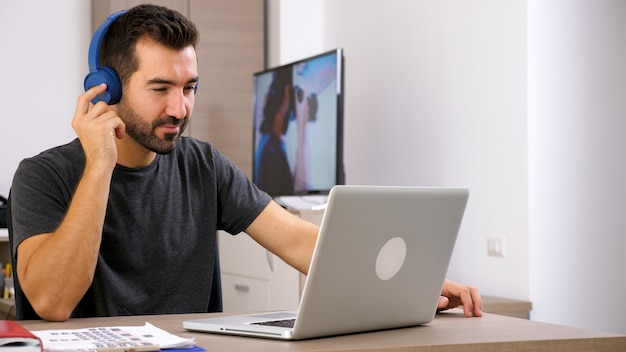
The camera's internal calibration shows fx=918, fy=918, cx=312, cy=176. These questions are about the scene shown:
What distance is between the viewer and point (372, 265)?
4.46 ft

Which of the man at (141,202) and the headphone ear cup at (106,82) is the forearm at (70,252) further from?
the headphone ear cup at (106,82)

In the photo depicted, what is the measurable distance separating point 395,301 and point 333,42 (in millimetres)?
3491

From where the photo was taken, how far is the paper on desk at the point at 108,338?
1.20 meters

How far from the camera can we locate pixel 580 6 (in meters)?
3.46

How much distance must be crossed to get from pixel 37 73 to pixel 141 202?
3209 millimetres

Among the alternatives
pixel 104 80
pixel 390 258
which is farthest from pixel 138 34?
pixel 390 258

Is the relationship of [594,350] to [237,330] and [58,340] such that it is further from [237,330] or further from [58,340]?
[58,340]

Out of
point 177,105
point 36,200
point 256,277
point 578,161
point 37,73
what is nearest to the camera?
point 36,200

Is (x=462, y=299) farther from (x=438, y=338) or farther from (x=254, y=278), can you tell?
(x=254, y=278)

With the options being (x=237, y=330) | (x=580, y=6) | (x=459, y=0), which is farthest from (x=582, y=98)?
(x=237, y=330)

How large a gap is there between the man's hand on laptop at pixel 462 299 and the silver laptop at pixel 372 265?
17 cm

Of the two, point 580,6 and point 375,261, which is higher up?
point 580,6

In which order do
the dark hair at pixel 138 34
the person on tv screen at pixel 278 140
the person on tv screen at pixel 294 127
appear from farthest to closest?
the person on tv screen at pixel 278 140
the person on tv screen at pixel 294 127
the dark hair at pixel 138 34

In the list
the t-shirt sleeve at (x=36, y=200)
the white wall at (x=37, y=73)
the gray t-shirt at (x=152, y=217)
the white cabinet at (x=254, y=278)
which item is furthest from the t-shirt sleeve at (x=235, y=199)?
the white wall at (x=37, y=73)
